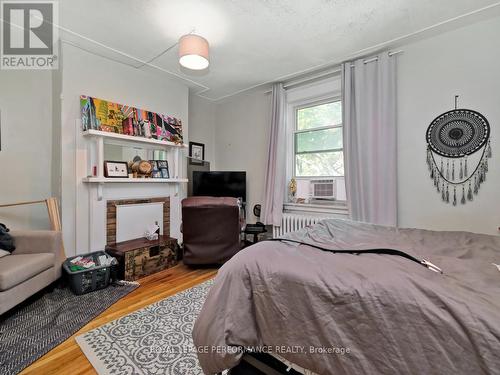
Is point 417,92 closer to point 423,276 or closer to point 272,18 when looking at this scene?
point 272,18

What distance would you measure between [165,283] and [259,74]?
2976 millimetres

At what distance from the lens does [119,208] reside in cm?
290

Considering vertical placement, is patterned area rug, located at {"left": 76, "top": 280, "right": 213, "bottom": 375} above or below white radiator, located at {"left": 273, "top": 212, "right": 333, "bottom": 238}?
below

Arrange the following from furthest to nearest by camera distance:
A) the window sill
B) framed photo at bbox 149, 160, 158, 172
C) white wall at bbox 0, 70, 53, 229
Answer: framed photo at bbox 149, 160, 158, 172
the window sill
white wall at bbox 0, 70, 53, 229

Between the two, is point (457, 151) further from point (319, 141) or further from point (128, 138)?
point (128, 138)

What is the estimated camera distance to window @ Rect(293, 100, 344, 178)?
10.4 ft

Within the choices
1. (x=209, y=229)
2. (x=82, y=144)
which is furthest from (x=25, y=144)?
(x=209, y=229)

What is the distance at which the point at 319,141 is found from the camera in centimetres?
335

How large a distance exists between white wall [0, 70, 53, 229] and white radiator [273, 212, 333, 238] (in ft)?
9.72

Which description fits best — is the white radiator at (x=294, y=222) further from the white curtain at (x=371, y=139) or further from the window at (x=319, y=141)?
the window at (x=319, y=141)

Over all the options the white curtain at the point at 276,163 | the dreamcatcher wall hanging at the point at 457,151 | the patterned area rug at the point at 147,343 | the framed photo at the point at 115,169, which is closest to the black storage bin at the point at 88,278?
the patterned area rug at the point at 147,343

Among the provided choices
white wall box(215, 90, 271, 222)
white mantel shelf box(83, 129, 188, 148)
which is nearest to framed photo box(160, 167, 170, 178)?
white mantel shelf box(83, 129, 188, 148)

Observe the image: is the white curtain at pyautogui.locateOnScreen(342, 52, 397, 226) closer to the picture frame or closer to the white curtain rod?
the white curtain rod

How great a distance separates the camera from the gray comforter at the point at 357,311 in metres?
0.69
